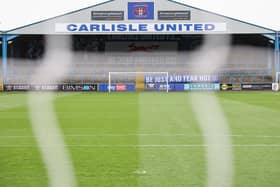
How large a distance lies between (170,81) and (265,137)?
897 inches

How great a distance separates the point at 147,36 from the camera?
114 feet

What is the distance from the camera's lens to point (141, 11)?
31266 millimetres

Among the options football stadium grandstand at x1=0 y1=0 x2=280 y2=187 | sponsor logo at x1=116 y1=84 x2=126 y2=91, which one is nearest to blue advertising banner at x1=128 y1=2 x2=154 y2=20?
sponsor logo at x1=116 y1=84 x2=126 y2=91

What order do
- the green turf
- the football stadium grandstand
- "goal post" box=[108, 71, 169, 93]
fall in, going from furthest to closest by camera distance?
"goal post" box=[108, 71, 169, 93] < the green turf < the football stadium grandstand

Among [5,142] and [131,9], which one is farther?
[131,9]

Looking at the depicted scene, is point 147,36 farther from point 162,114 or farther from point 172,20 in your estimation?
point 162,114

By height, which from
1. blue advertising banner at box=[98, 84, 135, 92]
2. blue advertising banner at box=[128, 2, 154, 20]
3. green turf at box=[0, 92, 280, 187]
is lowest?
blue advertising banner at box=[98, 84, 135, 92]

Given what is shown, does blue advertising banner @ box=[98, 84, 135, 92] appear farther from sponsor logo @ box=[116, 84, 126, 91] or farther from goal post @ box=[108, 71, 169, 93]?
goal post @ box=[108, 71, 169, 93]

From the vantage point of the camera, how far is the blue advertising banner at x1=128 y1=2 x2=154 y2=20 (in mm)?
31000

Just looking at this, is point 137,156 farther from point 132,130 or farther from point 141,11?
point 141,11

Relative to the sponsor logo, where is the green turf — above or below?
above

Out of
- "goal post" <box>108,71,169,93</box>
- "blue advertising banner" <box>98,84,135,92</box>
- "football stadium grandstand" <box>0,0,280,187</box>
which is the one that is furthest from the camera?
"blue advertising banner" <box>98,84,135,92</box>

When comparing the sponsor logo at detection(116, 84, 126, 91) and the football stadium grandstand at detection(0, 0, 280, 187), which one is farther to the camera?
the sponsor logo at detection(116, 84, 126, 91)

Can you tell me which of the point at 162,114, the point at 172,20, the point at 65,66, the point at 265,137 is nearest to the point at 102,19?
the point at 172,20
